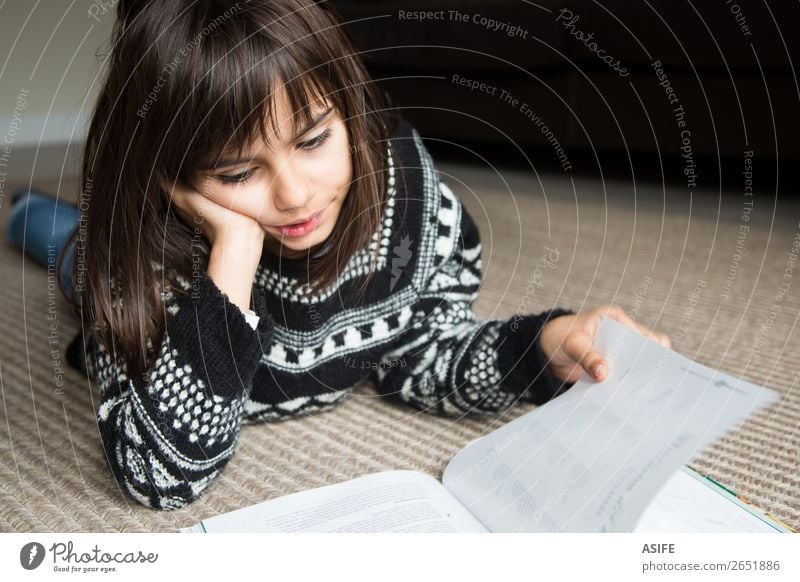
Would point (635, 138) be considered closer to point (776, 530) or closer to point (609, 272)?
point (609, 272)

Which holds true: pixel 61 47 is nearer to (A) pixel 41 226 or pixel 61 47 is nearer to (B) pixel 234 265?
(B) pixel 234 265

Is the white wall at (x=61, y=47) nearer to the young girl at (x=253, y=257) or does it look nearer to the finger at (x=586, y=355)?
the young girl at (x=253, y=257)

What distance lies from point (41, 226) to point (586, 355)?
698 mm

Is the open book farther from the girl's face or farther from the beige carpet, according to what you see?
the girl's face

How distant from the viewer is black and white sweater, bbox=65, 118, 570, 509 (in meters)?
0.41

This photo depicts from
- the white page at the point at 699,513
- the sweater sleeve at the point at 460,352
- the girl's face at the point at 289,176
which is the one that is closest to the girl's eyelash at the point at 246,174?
the girl's face at the point at 289,176

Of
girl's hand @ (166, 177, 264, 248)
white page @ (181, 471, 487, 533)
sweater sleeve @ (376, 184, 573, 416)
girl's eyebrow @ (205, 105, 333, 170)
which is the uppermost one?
girl's eyebrow @ (205, 105, 333, 170)

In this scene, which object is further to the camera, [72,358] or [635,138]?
[635,138]

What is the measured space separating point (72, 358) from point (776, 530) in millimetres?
521

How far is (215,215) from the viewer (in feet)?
1.42

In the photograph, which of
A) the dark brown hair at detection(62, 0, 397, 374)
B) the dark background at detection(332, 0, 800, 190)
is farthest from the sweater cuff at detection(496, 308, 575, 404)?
the dark background at detection(332, 0, 800, 190)

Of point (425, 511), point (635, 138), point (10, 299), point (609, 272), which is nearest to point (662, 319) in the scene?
point (609, 272)

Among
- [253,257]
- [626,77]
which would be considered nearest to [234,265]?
[253,257]

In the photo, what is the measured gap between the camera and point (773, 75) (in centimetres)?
95
